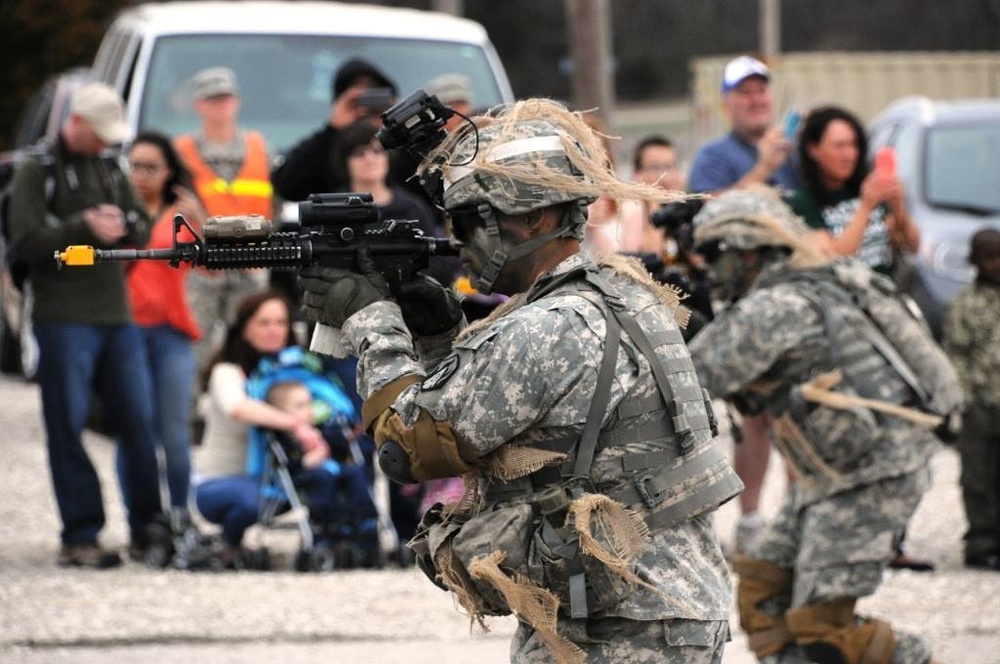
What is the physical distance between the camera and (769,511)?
9.50 m

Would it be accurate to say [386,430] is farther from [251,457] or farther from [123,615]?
[251,457]

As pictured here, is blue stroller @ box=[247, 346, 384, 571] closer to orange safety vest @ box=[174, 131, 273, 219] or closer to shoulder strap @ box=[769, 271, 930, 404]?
orange safety vest @ box=[174, 131, 273, 219]

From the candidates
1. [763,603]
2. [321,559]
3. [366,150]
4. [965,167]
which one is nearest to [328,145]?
[366,150]

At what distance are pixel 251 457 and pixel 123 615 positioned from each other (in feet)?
4.22

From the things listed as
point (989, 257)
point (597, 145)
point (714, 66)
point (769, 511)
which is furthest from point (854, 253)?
point (714, 66)

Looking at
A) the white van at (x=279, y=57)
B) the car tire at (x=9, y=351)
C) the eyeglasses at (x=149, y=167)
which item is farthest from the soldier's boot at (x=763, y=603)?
the car tire at (x=9, y=351)

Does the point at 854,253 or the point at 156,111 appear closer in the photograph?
the point at 854,253

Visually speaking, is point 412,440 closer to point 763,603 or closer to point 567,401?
point 567,401

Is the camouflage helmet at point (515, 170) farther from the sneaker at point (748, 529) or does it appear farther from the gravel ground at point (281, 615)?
the sneaker at point (748, 529)

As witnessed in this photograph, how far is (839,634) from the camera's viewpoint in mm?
5910

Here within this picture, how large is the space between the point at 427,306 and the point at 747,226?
2158 millimetres

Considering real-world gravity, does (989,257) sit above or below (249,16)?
below

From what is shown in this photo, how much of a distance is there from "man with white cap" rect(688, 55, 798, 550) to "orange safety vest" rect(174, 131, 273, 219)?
217 cm

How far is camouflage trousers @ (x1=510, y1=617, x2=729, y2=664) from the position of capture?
3.98 m
